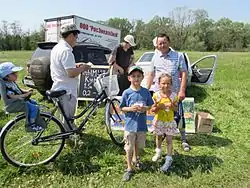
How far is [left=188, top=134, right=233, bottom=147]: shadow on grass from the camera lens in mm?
4932

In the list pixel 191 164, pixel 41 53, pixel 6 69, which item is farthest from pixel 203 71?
pixel 6 69

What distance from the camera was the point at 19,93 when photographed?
3820 millimetres

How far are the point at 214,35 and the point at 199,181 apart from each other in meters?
64.5

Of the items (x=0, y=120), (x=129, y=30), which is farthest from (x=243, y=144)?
(x=129, y=30)

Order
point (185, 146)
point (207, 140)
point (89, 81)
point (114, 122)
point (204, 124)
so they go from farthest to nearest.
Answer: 1. point (89, 81)
2. point (204, 124)
3. point (207, 140)
4. point (114, 122)
5. point (185, 146)

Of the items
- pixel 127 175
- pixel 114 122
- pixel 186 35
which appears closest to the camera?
pixel 127 175

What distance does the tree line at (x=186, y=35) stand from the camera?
5897 centimetres

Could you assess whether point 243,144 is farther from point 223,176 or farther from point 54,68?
point 54,68

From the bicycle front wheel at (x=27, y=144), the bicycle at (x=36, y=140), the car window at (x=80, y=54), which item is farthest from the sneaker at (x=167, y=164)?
the car window at (x=80, y=54)

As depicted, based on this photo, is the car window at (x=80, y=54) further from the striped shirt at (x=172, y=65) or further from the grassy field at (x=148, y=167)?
the striped shirt at (x=172, y=65)

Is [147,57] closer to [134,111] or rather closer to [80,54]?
[80,54]

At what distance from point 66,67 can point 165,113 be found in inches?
57.8

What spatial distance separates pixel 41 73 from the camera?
690 cm

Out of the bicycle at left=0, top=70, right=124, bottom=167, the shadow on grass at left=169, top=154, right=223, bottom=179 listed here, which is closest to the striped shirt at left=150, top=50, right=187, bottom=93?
the shadow on grass at left=169, top=154, right=223, bottom=179
